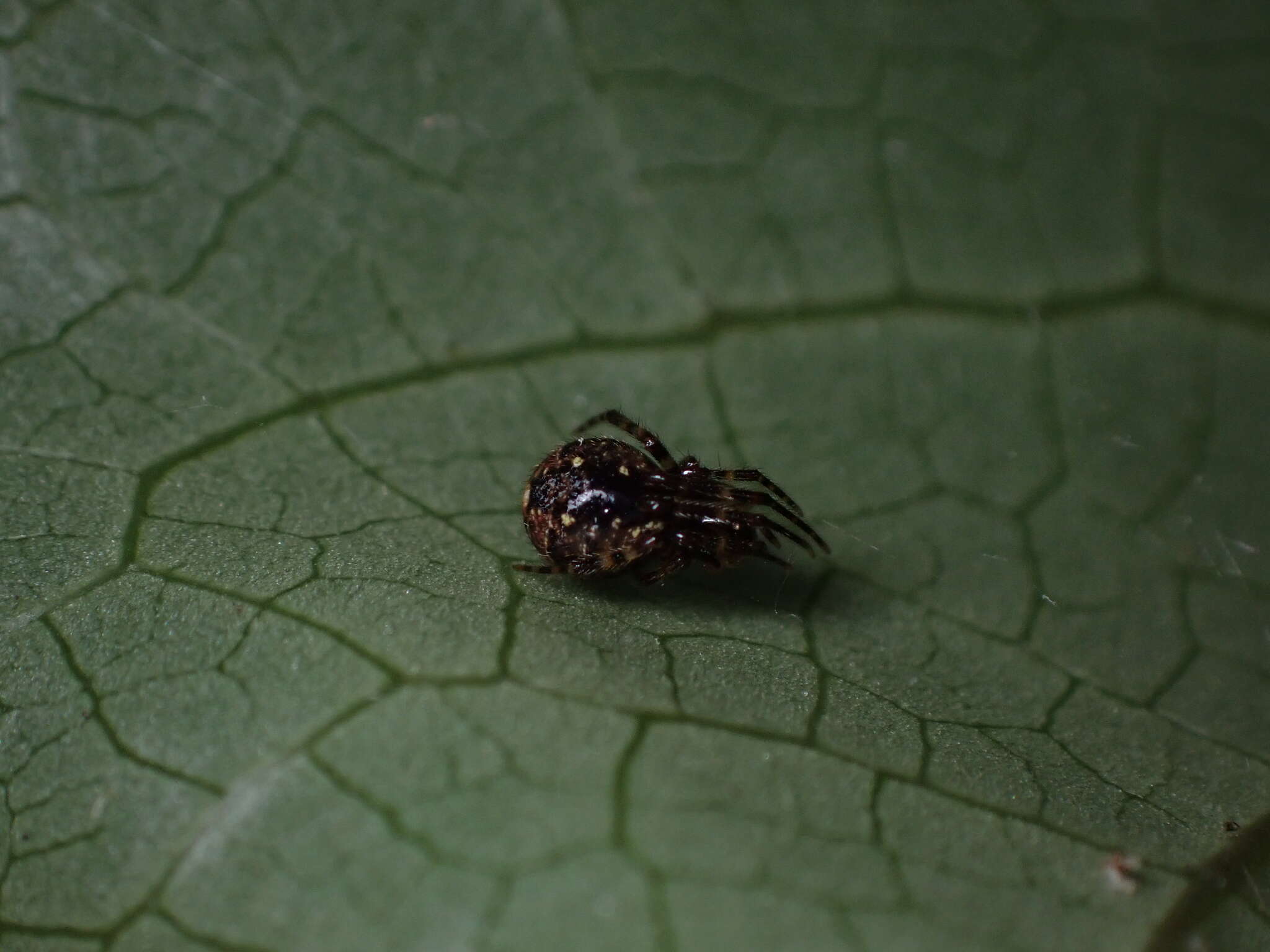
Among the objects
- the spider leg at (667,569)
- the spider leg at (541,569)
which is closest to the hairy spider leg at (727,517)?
the spider leg at (667,569)

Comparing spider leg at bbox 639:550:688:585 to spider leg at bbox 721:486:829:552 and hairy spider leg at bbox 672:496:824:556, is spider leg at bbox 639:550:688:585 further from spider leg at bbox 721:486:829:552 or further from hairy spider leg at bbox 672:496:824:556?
spider leg at bbox 721:486:829:552

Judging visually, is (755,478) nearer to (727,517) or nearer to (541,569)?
(727,517)

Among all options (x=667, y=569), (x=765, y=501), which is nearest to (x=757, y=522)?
(x=765, y=501)

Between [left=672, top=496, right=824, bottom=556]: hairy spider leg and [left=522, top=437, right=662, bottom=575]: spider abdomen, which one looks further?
[left=672, top=496, right=824, bottom=556]: hairy spider leg

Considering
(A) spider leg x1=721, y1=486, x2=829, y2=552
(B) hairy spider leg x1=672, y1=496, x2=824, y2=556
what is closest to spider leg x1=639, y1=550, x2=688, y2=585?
(B) hairy spider leg x1=672, y1=496, x2=824, y2=556

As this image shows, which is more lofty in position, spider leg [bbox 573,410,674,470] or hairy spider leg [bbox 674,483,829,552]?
spider leg [bbox 573,410,674,470]

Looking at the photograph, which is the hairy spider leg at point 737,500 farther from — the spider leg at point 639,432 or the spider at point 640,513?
the spider leg at point 639,432

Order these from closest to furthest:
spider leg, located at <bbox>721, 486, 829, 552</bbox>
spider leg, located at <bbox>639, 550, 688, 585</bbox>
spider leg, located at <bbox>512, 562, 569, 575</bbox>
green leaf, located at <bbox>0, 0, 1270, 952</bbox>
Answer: green leaf, located at <bbox>0, 0, 1270, 952</bbox> < spider leg, located at <bbox>512, 562, 569, 575</bbox> < spider leg, located at <bbox>639, 550, 688, 585</bbox> < spider leg, located at <bbox>721, 486, 829, 552</bbox>
